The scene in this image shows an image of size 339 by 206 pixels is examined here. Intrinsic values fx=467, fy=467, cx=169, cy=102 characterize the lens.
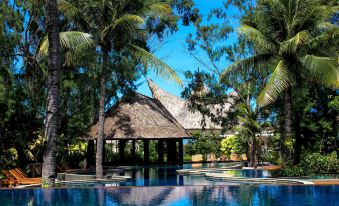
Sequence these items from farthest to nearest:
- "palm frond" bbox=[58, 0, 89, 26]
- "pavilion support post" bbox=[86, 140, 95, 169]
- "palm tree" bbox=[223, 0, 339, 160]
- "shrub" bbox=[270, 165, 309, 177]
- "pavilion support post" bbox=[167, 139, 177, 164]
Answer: "pavilion support post" bbox=[167, 139, 177, 164] < "pavilion support post" bbox=[86, 140, 95, 169] < "palm frond" bbox=[58, 0, 89, 26] < "shrub" bbox=[270, 165, 309, 177] < "palm tree" bbox=[223, 0, 339, 160]

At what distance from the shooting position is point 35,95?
22.6 m

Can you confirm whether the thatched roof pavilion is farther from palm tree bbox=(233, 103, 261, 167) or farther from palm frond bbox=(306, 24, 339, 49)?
palm frond bbox=(306, 24, 339, 49)

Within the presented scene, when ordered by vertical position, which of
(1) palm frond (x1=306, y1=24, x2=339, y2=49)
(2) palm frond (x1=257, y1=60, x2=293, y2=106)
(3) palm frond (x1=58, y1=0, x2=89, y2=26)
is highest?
(3) palm frond (x1=58, y1=0, x2=89, y2=26)

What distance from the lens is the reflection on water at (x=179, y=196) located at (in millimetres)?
10180

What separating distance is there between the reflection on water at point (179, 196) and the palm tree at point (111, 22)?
470 cm

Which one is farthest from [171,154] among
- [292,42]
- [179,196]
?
[179,196]

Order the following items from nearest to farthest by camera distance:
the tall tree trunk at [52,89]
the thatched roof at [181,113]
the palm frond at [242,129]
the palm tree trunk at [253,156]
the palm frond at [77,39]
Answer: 1. the tall tree trunk at [52,89]
2. the palm frond at [77,39]
3. the palm frond at [242,129]
4. the palm tree trunk at [253,156]
5. the thatched roof at [181,113]

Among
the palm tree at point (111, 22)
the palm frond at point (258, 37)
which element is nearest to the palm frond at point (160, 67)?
the palm tree at point (111, 22)

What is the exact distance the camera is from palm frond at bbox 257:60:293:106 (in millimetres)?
16172

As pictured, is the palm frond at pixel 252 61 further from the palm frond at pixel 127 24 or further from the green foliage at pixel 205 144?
the green foliage at pixel 205 144

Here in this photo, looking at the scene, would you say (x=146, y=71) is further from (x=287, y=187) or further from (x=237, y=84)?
(x=287, y=187)

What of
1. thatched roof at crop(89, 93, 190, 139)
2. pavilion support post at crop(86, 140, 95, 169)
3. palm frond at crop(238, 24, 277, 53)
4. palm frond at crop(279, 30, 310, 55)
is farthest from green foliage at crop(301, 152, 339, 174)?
pavilion support post at crop(86, 140, 95, 169)

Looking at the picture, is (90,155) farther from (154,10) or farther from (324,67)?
(324,67)

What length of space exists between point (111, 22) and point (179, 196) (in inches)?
317
